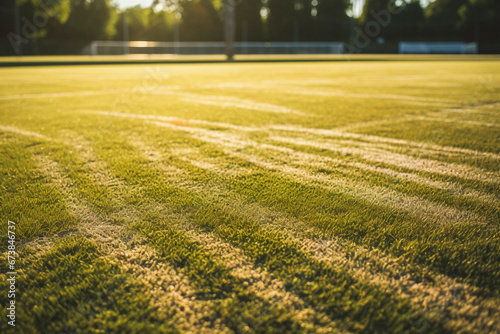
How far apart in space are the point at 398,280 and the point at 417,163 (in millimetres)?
1764

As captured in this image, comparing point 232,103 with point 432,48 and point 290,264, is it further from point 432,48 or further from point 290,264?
point 432,48

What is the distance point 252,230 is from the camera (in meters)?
1.86

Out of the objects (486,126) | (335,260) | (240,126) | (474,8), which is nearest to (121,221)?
(335,260)

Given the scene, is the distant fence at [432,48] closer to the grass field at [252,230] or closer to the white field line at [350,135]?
the grass field at [252,230]

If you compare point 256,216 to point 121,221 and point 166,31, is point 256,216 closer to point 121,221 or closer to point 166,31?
point 121,221

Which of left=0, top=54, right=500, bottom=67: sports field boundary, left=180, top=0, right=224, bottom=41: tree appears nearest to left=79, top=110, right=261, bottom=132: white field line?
left=0, top=54, right=500, bottom=67: sports field boundary

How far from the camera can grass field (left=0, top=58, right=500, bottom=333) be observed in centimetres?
130

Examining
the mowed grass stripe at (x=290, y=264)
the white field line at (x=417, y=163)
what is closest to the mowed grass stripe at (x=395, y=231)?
the mowed grass stripe at (x=290, y=264)

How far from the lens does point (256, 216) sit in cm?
202

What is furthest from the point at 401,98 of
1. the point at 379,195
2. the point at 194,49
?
the point at 194,49

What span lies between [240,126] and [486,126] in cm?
290

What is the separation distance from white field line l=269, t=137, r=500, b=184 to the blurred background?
51148 millimetres

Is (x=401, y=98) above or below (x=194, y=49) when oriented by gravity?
below

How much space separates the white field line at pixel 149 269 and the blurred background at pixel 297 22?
174 ft
